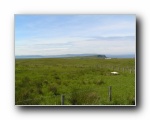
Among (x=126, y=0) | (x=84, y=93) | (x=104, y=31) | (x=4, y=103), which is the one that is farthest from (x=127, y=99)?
(x=4, y=103)

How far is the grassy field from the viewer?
450cm

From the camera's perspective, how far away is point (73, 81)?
456 cm

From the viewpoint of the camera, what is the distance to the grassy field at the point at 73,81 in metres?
4.50

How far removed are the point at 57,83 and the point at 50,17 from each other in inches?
→ 31.5

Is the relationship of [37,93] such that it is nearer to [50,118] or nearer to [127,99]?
[50,118]

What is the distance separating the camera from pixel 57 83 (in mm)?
4527

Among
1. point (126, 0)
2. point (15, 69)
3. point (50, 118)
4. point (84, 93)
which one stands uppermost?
point (126, 0)

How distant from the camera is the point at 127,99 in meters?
4.51

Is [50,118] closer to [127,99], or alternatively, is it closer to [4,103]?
[4,103]

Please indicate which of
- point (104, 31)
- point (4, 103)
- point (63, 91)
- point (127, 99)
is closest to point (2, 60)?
point (4, 103)

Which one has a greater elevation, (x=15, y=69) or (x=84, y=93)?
(x=15, y=69)

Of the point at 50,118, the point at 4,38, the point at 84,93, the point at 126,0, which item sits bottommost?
the point at 50,118

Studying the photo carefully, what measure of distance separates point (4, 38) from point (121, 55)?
4.69 feet

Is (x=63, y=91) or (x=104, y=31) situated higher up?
(x=104, y=31)
